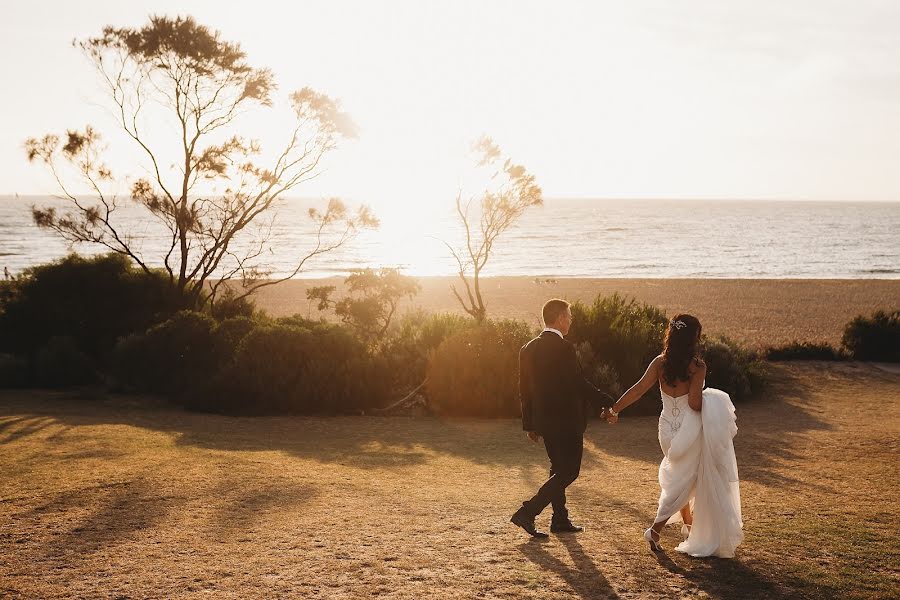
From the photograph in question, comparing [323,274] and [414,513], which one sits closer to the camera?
[414,513]

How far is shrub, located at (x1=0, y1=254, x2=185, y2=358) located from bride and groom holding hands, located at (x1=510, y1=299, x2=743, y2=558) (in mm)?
11896

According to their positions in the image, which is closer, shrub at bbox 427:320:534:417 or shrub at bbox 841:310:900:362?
shrub at bbox 427:320:534:417

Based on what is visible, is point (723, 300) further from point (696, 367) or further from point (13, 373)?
point (696, 367)

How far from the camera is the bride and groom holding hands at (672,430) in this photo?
6281 mm

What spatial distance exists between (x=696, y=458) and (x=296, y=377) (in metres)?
8.39

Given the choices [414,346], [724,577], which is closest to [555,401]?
[724,577]

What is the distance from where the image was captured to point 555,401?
22.1 feet

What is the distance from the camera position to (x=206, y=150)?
1814 centimetres

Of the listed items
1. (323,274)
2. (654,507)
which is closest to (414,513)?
(654,507)

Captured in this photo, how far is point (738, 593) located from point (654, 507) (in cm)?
238

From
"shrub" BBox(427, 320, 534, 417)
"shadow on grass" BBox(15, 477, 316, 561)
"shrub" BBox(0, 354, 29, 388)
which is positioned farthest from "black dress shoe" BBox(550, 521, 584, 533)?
"shrub" BBox(0, 354, 29, 388)

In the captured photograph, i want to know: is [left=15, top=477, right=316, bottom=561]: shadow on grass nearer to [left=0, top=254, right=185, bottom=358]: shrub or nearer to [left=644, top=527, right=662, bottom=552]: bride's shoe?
[left=644, top=527, right=662, bottom=552]: bride's shoe

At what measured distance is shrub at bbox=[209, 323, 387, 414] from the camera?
13.3m

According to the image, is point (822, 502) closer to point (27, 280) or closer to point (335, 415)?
point (335, 415)
